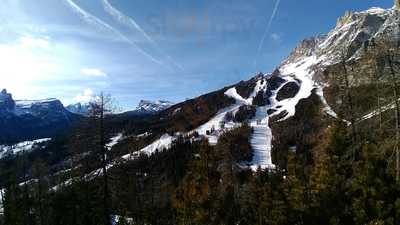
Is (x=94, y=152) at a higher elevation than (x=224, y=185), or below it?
higher

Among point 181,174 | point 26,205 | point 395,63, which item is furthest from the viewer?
point 181,174

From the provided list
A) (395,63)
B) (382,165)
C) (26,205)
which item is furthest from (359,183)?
(26,205)

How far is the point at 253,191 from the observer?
42.9 metres

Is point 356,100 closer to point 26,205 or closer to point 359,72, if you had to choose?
point 359,72

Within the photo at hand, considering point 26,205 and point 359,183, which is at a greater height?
point 359,183

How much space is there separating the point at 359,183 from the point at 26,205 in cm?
5762

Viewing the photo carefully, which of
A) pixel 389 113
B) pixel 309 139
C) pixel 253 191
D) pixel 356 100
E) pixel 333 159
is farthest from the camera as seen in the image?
pixel 309 139

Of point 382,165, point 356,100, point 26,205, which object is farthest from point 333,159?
point 26,205

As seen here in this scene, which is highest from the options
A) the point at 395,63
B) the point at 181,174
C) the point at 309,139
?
the point at 395,63

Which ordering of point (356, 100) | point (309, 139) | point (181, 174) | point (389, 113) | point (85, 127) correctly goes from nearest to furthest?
1. point (85, 127)
2. point (389, 113)
3. point (356, 100)
4. point (181, 174)
5. point (309, 139)

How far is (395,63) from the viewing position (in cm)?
2850

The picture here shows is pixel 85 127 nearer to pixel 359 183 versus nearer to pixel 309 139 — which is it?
pixel 359 183

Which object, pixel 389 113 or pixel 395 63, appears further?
pixel 389 113

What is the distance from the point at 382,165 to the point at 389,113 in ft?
14.2
